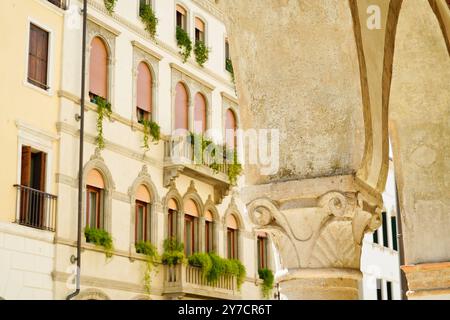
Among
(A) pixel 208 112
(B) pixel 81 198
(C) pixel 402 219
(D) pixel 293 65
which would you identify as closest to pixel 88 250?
(B) pixel 81 198

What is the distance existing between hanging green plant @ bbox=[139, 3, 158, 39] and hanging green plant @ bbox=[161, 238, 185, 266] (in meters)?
4.06

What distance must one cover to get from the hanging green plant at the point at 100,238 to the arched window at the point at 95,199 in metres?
0.25

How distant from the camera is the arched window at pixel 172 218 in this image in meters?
16.9

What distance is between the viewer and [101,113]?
15.0 m

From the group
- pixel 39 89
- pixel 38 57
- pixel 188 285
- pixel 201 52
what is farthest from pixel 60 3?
pixel 188 285

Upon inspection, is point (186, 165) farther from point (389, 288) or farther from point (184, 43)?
point (389, 288)

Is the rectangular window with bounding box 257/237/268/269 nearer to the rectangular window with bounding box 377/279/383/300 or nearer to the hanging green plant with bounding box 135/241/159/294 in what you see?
the rectangular window with bounding box 377/279/383/300

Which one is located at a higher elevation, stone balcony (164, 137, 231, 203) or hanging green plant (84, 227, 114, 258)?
stone balcony (164, 137, 231, 203)

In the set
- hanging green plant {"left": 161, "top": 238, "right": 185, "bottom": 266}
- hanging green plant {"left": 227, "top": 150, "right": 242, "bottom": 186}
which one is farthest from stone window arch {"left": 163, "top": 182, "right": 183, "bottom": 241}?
hanging green plant {"left": 227, "top": 150, "right": 242, "bottom": 186}

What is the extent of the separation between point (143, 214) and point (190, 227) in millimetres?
1884

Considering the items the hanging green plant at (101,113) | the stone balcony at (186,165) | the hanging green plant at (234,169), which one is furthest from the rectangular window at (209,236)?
the hanging green plant at (101,113)

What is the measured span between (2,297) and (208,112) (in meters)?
7.73

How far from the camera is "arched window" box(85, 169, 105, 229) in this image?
14.6 meters

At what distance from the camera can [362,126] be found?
313 cm
